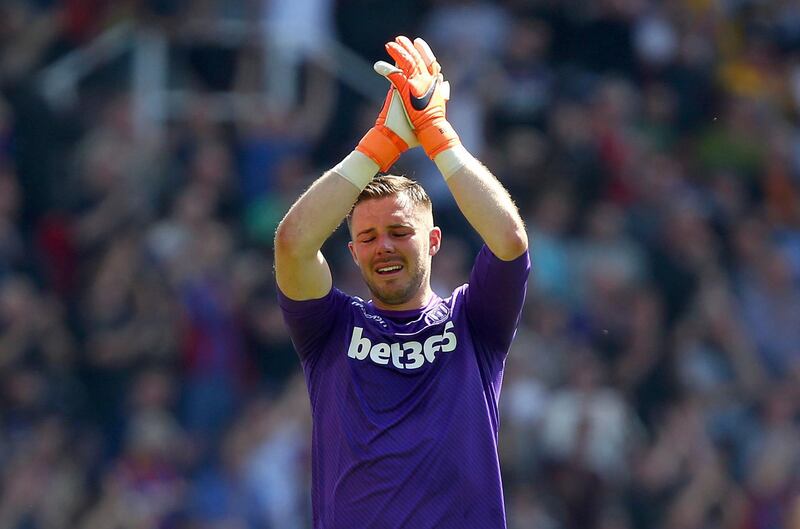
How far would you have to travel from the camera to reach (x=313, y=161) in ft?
39.6

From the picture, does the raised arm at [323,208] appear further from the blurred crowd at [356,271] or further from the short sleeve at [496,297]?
the blurred crowd at [356,271]

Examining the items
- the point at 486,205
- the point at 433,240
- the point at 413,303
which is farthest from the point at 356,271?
the point at 486,205

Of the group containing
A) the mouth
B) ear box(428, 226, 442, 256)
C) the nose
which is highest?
ear box(428, 226, 442, 256)

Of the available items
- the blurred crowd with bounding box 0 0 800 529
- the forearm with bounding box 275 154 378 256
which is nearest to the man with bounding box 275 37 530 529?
the forearm with bounding box 275 154 378 256

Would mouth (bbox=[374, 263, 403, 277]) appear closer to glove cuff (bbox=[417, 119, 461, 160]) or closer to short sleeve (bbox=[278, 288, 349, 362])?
short sleeve (bbox=[278, 288, 349, 362])

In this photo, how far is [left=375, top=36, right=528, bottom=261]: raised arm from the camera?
495 cm

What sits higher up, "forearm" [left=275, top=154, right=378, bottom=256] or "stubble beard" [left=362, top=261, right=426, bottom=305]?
"forearm" [left=275, top=154, right=378, bottom=256]

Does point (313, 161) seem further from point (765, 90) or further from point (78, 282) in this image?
point (765, 90)

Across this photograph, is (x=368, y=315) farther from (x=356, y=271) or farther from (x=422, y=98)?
(x=356, y=271)

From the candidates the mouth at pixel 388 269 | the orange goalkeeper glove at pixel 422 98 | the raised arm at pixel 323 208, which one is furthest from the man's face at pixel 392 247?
the orange goalkeeper glove at pixel 422 98

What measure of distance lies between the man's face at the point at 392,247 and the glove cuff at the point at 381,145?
0.42 ft

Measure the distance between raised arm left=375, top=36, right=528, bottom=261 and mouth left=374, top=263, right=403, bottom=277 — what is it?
0.90 ft

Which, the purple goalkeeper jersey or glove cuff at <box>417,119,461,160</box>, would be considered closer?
the purple goalkeeper jersey

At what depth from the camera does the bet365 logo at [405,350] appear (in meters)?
5.00
